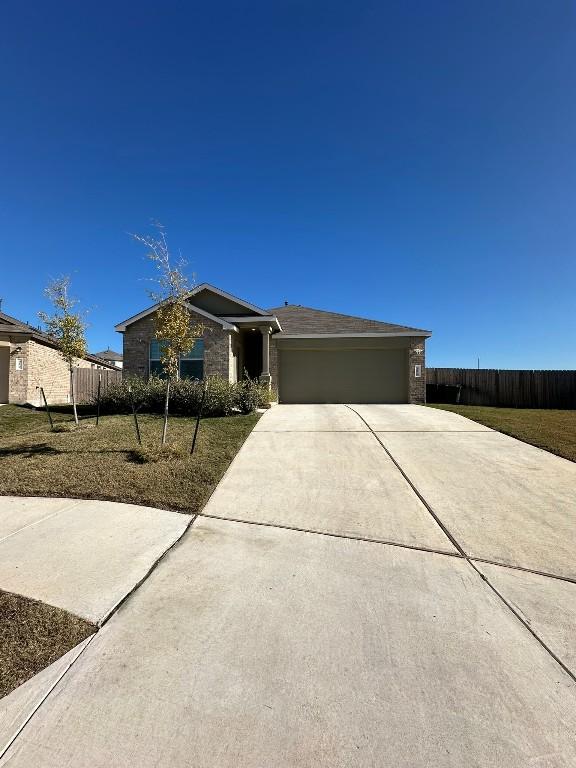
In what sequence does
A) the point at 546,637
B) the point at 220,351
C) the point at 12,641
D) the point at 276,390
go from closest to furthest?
1. the point at 12,641
2. the point at 546,637
3. the point at 220,351
4. the point at 276,390

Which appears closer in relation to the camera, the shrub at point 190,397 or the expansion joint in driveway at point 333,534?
the expansion joint in driveway at point 333,534

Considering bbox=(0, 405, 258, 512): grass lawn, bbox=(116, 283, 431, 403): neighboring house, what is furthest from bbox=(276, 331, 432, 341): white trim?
bbox=(0, 405, 258, 512): grass lawn

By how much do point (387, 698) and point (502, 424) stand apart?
9713 millimetres

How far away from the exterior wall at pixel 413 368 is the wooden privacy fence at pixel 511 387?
3.38 metres

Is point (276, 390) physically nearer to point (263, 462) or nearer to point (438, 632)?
point (263, 462)

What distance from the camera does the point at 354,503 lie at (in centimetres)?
512

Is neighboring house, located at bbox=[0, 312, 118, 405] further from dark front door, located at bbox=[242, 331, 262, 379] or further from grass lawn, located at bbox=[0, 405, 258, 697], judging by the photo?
dark front door, located at bbox=[242, 331, 262, 379]

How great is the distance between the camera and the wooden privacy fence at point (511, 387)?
18.7 metres

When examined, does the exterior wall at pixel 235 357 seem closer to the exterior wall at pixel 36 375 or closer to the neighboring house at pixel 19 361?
the exterior wall at pixel 36 375

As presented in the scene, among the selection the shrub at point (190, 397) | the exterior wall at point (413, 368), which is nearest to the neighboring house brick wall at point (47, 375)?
the shrub at point (190, 397)

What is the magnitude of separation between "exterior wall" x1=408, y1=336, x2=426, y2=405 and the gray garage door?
1.01ft

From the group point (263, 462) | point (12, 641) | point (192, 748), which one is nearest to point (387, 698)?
point (192, 748)

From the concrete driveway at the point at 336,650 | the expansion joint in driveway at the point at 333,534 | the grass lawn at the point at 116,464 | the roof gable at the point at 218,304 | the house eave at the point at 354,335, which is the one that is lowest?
the concrete driveway at the point at 336,650

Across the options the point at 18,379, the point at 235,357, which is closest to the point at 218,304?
the point at 235,357
